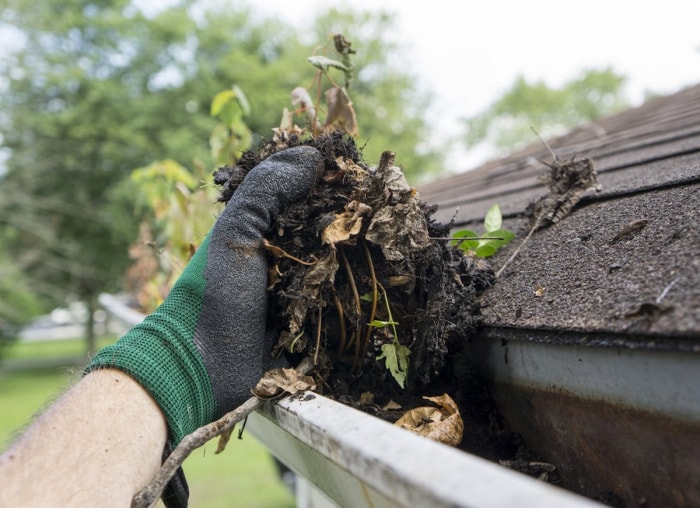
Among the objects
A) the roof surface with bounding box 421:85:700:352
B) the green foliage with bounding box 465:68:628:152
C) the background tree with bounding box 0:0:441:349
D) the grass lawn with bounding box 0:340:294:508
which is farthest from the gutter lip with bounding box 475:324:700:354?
the green foliage with bounding box 465:68:628:152

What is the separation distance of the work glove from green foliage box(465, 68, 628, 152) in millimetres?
28964

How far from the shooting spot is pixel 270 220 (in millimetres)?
1121

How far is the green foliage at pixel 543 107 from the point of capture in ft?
95.6

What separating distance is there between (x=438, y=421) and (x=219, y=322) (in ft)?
1.52

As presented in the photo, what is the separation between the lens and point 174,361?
101cm

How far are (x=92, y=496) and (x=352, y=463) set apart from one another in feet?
1.54

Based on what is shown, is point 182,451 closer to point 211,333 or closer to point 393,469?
point 211,333

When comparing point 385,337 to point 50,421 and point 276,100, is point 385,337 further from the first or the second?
point 276,100

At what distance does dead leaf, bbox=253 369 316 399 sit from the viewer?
102 centimetres

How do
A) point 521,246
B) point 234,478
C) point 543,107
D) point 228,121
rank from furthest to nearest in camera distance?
point 543,107 → point 234,478 → point 228,121 → point 521,246

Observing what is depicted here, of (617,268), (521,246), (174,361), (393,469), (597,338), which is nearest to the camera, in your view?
(393,469)

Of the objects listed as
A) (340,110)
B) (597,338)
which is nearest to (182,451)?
(597,338)

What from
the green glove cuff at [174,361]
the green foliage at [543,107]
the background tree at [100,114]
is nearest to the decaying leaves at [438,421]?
→ the green glove cuff at [174,361]

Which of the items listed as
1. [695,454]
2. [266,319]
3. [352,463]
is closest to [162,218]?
[266,319]
